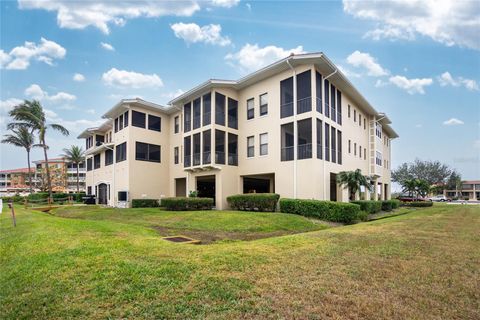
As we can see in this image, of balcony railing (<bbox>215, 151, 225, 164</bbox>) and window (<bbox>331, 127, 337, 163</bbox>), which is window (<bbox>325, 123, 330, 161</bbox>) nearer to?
window (<bbox>331, 127, 337, 163</bbox>)

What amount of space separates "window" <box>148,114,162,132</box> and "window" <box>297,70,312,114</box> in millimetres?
14320

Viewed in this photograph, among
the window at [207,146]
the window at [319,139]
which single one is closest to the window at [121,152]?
the window at [207,146]

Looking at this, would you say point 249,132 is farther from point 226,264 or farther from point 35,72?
point 226,264

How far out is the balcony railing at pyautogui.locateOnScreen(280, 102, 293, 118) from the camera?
18297 millimetres

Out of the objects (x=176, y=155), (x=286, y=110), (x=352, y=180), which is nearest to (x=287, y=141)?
(x=286, y=110)

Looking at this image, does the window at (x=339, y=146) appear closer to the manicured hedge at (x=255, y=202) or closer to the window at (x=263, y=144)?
the window at (x=263, y=144)

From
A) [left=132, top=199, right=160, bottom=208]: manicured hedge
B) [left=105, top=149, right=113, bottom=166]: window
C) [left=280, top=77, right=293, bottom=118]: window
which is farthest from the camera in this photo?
[left=105, top=149, right=113, bottom=166]: window

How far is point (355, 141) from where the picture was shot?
2348cm

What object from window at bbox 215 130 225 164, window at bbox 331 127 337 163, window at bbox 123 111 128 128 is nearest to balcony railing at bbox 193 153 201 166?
window at bbox 215 130 225 164

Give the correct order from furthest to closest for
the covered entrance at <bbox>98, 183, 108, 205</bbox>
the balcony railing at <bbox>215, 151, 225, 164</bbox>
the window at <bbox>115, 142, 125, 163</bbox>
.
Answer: the covered entrance at <bbox>98, 183, 108, 205</bbox>
the window at <bbox>115, 142, 125, 163</bbox>
the balcony railing at <bbox>215, 151, 225, 164</bbox>

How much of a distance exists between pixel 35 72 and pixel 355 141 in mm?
22177

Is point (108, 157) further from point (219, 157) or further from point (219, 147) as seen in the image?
point (219, 157)

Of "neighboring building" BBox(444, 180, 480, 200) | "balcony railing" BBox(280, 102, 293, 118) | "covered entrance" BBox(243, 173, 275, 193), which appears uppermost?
"balcony railing" BBox(280, 102, 293, 118)

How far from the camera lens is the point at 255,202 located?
17.5 meters
